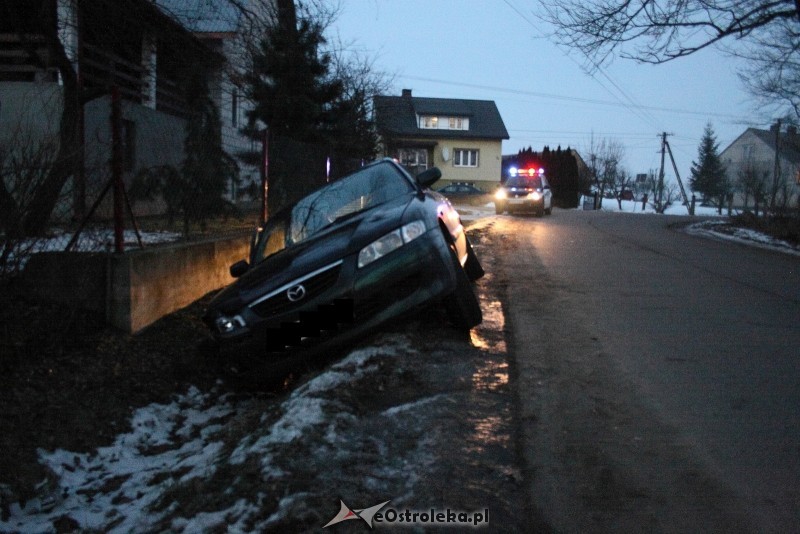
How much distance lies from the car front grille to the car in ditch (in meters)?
22.2

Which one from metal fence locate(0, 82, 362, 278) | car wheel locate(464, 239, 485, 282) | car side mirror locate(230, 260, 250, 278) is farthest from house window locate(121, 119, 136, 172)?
car wheel locate(464, 239, 485, 282)

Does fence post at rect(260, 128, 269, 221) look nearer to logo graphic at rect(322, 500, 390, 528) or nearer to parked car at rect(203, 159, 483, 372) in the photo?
parked car at rect(203, 159, 483, 372)

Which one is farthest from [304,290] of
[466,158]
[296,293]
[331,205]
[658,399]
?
[466,158]

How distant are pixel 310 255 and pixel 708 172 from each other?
3032 inches

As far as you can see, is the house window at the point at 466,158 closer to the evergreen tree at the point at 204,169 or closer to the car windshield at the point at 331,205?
the evergreen tree at the point at 204,169

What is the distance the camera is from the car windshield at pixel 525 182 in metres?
27.5

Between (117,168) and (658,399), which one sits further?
(117,168)

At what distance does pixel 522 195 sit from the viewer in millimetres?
27094

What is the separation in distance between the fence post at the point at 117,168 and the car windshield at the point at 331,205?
4.19 ft

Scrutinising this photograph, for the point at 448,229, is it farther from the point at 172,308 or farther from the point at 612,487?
the point at 612,487

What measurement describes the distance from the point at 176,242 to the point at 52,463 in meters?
4.06

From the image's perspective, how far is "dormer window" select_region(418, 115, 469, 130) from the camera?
58781mm

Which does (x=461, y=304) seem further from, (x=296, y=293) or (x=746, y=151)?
(x=746, y=151)

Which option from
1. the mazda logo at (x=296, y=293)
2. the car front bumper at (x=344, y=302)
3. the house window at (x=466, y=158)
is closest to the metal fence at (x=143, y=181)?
the car front bumper at (x=344, y=302)
